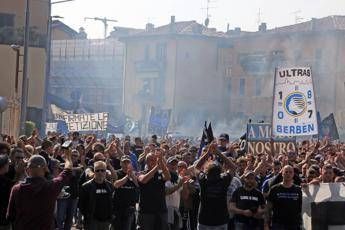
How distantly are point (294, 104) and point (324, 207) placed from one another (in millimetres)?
6710

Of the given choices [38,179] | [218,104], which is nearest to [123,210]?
[38,179]

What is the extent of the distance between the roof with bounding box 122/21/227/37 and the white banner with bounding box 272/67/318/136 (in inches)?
2439

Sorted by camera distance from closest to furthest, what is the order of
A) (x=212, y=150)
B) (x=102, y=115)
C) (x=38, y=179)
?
(x=38, y=179) < (x=212, y=150) < (x=102, y=115)

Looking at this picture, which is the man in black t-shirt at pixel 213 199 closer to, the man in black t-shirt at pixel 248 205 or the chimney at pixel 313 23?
the man in black t-shirt at pixel 248 205

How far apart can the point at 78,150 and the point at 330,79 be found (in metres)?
57.1

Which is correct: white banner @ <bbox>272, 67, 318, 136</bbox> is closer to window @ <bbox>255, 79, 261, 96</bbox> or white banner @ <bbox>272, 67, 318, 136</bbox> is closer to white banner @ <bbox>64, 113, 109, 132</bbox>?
white banner @ <bbox>64, 113, 109, 132</bbox>

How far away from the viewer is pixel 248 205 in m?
12.4

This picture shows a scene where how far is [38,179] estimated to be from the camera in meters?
8.90

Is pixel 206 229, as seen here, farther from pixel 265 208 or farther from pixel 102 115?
pixel 102 115

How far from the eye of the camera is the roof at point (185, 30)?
3238 inches

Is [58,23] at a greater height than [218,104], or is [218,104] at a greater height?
[58,23]

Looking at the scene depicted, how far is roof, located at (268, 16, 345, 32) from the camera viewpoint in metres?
75.1

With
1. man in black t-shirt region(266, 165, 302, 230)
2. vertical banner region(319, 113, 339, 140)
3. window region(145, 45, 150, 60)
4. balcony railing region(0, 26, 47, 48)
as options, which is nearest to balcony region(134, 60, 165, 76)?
window region(145, 45, 150, 60)

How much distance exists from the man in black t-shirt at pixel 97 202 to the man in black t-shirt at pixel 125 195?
80 centimetres
